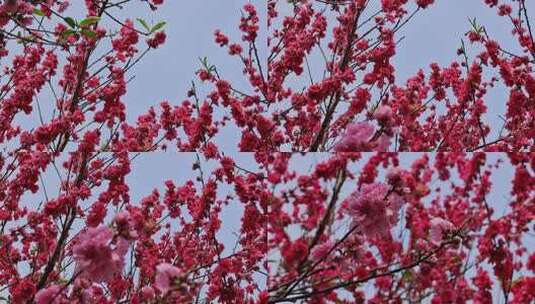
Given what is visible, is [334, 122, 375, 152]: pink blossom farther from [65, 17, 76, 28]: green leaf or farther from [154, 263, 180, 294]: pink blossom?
[65, 17, 76, 28]: green leaf

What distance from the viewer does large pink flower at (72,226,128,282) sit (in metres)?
3.08

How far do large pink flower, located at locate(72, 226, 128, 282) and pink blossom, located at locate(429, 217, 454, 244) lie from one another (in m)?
1.34

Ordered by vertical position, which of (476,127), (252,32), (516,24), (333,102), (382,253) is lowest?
(382,253)

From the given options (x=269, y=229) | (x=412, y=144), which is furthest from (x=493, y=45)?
(x=269, y=229)

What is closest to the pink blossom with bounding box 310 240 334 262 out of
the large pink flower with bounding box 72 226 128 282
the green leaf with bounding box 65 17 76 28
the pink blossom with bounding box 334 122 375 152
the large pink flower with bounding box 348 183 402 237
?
the large pink flower with bounding box 348 183 402 237

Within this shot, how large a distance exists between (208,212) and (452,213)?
1.85 meters

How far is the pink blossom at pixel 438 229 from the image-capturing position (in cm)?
317

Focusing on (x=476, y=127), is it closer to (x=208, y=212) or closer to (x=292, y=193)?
(x=208, y=212)

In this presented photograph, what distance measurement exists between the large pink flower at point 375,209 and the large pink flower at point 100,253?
1.02m

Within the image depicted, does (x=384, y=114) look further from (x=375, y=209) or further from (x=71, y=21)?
(x=71, y=21)

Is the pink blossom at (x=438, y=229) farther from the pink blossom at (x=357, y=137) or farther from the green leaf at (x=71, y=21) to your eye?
the green leaf at (x=71, y=21)

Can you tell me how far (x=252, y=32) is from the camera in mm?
6625

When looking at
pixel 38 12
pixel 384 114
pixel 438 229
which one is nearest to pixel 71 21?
pixel 38 12

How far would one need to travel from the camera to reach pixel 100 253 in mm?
3098
